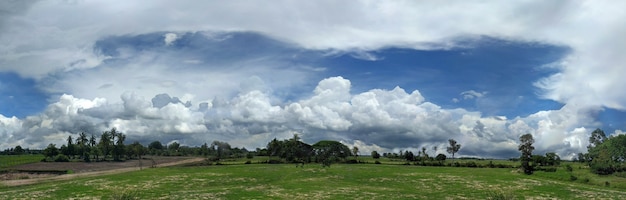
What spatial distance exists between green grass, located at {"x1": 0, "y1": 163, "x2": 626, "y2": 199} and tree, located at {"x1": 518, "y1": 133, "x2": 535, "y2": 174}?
597 cm

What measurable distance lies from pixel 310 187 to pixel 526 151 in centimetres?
6773

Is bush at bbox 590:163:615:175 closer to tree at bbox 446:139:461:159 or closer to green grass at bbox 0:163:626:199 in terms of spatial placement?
green grass at bbox 0:163:626:199

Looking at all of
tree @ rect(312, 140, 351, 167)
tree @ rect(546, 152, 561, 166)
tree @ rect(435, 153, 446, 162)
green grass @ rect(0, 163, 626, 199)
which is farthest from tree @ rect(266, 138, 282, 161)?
tree @ rect(546, 152, 561, 166)

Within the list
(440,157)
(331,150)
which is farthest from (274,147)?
(440,157)

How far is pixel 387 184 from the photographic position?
90688 mm

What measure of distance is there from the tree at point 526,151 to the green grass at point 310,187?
5.97 metres

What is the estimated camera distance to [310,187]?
Result: 78.9 metres

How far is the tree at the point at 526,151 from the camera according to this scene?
114900 millimetres

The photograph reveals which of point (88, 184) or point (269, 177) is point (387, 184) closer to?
point (269, 177)

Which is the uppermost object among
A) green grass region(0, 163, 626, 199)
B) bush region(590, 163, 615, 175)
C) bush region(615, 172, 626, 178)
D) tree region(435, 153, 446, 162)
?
tree region(435, 153, 446, 162)

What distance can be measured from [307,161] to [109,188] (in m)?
83.3

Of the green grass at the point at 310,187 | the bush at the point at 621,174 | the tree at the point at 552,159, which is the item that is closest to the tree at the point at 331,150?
the green grass at the point at 310,187

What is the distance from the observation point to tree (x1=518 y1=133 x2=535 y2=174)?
114900mm

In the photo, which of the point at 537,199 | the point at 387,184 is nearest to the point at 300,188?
the point at 387,184
